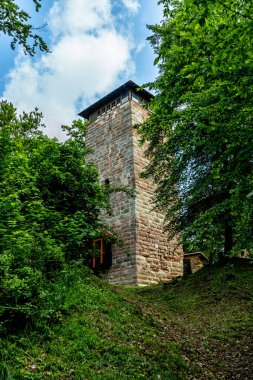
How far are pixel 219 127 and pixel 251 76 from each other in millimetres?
882

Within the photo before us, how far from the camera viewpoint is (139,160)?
1420 cm

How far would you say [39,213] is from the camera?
5633 mm

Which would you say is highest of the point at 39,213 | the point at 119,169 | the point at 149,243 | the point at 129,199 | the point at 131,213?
the point at 119,169

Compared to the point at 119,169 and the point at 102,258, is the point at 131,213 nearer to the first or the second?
the point at 102,258

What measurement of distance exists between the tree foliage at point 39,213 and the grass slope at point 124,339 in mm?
471

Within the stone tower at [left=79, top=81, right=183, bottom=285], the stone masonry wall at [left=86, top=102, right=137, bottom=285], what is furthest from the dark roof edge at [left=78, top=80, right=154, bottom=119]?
the stone masonry wall at [left=86, top=102, right=137, bottom=285]

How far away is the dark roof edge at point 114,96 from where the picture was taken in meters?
15.4

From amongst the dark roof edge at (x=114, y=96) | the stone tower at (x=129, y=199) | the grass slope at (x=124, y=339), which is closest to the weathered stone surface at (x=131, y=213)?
the stone tower at (x=129, y=199)

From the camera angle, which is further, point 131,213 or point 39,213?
point 131,213

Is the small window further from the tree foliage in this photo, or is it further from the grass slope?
the grass slope

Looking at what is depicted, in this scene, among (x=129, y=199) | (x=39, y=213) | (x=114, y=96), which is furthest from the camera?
(x=114, y=96)

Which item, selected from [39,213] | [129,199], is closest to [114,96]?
[129,199]

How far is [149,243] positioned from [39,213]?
8236mm

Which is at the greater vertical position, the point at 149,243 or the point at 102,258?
the point at 149,243
